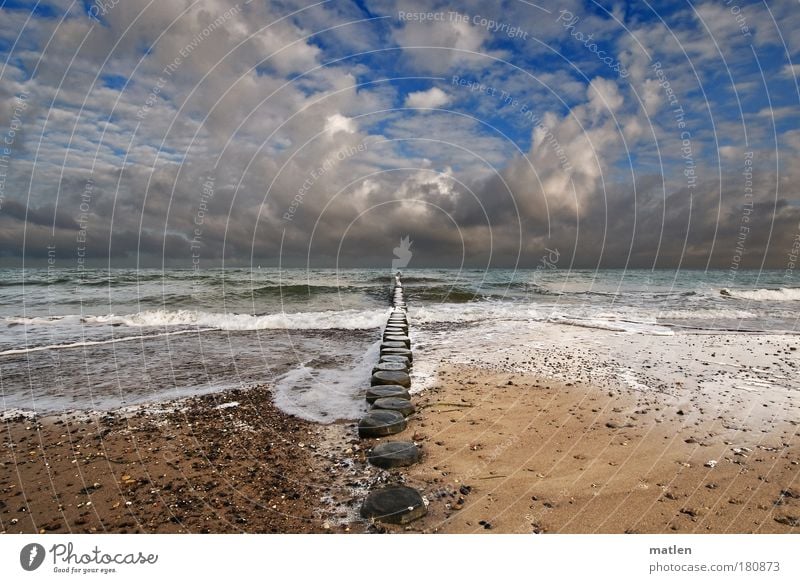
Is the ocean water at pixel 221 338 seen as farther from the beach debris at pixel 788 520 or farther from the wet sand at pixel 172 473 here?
the beach debris at pixel 788 520

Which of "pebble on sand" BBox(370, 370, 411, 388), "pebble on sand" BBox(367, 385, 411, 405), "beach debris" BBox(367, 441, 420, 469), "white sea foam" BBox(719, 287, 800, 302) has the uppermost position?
"white sea foam" BBox(719, 287, 800, 302)

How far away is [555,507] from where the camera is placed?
4207 millimetres

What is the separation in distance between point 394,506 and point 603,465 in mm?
2810

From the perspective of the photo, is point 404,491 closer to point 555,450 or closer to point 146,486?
point 555,450

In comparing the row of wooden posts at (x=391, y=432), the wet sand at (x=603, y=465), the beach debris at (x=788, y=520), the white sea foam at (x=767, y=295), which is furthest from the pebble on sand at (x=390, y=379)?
the white sea foam at (x=767, y=295)

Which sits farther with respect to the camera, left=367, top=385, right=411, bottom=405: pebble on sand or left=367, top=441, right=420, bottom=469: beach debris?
left=367, top=385, right=411, bottom=405: pebble on sand

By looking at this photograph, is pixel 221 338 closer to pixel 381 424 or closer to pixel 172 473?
pixel 172 473

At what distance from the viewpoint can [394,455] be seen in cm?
525

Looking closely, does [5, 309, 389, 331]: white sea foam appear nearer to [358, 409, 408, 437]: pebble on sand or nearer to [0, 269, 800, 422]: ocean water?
[0, 269, 800, 422]: ocean water
